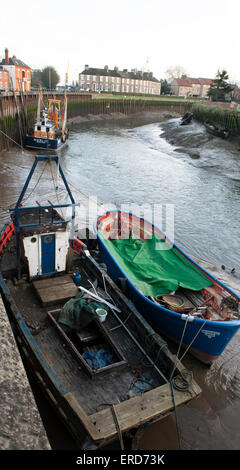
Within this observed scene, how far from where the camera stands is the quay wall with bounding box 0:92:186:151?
93.4 ft

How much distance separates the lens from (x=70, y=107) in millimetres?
59594

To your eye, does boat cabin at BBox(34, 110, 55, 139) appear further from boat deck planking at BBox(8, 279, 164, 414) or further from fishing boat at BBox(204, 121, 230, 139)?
boat deck planking at BBox(8, 279, 164, 414)

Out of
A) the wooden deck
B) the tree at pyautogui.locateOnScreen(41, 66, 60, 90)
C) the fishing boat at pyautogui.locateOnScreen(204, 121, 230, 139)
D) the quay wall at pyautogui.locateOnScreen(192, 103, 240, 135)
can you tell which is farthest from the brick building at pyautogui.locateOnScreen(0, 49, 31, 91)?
the wooden deck

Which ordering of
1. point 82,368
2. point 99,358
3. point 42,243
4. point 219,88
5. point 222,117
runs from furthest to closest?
point 219,88, point 222,117, point 42,243, point 99,358, point 82,368

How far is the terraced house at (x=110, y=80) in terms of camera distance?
10731cm

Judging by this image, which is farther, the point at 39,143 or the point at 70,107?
the point at 70,107

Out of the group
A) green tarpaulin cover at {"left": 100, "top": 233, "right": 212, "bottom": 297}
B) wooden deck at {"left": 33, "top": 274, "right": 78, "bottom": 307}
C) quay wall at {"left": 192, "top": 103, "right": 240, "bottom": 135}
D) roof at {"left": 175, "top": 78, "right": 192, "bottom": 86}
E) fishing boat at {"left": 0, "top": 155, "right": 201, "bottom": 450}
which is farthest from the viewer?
roof at {"left": 175, "top": 78, "right": 192, "bottom": 86}

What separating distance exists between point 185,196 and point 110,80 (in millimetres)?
99111

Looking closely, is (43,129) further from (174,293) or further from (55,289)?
(174,293)

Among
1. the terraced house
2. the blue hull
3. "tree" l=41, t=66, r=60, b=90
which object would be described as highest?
the terraced house

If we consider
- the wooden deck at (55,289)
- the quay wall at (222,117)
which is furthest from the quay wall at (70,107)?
the quay wall at (222,117)

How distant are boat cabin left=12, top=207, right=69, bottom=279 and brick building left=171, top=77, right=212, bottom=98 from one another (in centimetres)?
12695

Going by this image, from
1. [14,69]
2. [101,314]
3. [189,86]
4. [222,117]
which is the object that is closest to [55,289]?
[101,314]

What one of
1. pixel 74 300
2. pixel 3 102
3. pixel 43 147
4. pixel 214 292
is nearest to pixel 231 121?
pixel 43 147
